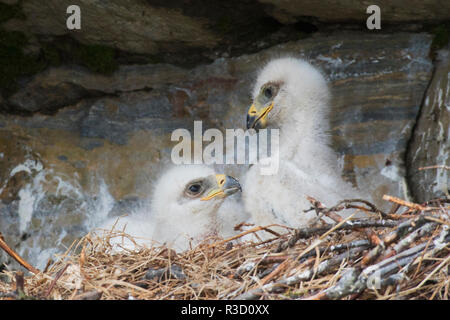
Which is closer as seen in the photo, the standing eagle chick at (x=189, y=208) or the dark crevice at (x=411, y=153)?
the standing eagle chick at (x=189, y=208)

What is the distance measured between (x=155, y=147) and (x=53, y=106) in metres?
0.91

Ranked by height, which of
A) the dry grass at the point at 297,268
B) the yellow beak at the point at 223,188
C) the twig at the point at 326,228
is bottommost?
the dry grass at the point at 297,268

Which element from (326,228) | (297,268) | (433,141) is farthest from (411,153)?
(297,268)

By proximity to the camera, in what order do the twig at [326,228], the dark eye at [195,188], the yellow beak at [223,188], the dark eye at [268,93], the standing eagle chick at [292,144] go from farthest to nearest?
the dark eye at [268,93], the dark eye at [195,188], the yellow beak at [223,188], the standing eagle chick at [292,144], the twig at [326,228]

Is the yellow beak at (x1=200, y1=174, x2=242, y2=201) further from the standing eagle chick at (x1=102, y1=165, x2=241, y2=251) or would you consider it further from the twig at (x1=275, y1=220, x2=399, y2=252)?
the twig at (x1=275, y1=220, x2=399, y2=252)

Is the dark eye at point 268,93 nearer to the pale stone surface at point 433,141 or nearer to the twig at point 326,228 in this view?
the pale stone surface at point 433,141

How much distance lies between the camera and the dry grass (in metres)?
2.45

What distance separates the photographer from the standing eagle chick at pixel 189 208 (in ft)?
12.8

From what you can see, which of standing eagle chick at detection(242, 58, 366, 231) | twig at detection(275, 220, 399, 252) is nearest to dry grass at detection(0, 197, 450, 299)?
twig at detection(275, 220, 399, 252)

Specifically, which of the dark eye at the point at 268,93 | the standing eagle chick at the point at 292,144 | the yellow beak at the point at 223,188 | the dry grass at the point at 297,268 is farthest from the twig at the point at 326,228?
the dark eye at the point at 268,93

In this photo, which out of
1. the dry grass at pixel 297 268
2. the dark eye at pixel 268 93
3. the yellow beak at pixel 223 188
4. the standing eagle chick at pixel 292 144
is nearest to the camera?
the dry grass at pixel 297 268

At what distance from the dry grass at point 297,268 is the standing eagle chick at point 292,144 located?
63cm

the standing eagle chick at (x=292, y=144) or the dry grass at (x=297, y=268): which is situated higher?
the standing eagle chick at (x=292, y=144)
